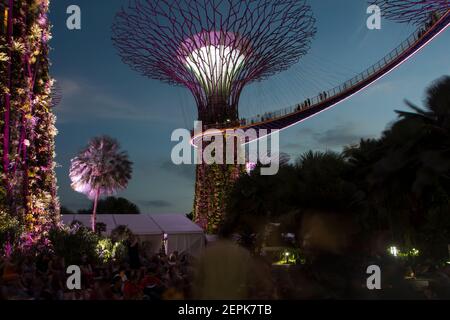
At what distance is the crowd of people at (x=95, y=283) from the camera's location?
7043 mm

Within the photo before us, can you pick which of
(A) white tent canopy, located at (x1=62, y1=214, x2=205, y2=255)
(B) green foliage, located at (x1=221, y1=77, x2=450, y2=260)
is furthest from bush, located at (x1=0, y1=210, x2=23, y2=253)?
(A) white tent canopy, located at (x1=62, y1=214, x2=205, y2=255)

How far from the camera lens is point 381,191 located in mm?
10219

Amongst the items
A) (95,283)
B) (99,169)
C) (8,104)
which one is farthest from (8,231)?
(99,169)

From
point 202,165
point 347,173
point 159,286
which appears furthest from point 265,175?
point 159,286

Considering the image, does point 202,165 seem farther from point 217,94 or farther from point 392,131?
point 392,131

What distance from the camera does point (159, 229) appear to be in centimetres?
2503

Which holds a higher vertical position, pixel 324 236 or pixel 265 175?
pixel 265 175

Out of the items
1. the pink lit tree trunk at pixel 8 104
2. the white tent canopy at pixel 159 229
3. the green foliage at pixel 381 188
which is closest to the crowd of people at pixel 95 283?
the pink lit tree trunk at pixel 8 104

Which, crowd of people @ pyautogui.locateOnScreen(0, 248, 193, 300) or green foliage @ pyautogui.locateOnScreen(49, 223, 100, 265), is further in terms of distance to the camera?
green foliage @ pyautogui.locateOnScreen(49, 223, 100, 265)

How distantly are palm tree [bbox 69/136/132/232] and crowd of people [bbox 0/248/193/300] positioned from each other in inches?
838

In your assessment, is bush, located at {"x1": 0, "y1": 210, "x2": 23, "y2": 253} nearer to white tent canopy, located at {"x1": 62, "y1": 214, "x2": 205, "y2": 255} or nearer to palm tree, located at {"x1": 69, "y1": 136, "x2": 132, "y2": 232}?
white tent canopy, located at {"x1": 62, "y1": 214, "x2": 205, "y2": 255}

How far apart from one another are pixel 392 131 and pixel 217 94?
28485mm

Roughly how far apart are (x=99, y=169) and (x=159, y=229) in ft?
29.6

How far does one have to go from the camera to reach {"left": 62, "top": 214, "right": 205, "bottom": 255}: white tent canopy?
24.6m
